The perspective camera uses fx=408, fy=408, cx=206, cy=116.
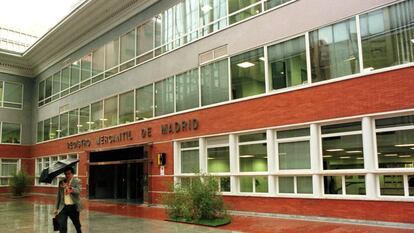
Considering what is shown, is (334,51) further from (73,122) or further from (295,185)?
(73,122)

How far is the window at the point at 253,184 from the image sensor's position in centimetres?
1424

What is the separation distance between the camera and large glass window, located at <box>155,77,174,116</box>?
19.1m

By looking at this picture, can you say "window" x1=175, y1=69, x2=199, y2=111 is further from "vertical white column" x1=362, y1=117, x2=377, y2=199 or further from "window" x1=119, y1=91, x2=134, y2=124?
"vertical white column" x1=362, y1=117, x2=377, y2=199

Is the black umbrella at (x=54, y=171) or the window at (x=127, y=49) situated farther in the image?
the window at (x=127, y=49)

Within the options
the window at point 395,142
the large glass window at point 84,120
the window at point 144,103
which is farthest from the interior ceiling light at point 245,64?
the large glass window at point 84,120

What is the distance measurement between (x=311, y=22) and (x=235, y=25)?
3.54 m

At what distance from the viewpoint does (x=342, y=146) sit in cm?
1211

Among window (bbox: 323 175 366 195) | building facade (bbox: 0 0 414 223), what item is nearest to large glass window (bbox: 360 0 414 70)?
building facade (bbox: 0 0 414 223)

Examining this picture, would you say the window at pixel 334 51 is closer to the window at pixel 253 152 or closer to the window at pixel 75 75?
the window at pixel 253 152

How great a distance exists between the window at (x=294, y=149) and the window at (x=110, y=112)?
39.4 ft

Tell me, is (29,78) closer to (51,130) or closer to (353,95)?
(51,130)

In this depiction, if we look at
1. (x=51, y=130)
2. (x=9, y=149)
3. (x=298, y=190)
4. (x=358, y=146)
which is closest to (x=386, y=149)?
(x=358, y=146)

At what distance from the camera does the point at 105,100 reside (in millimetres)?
24250

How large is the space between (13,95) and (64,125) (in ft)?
28.1
